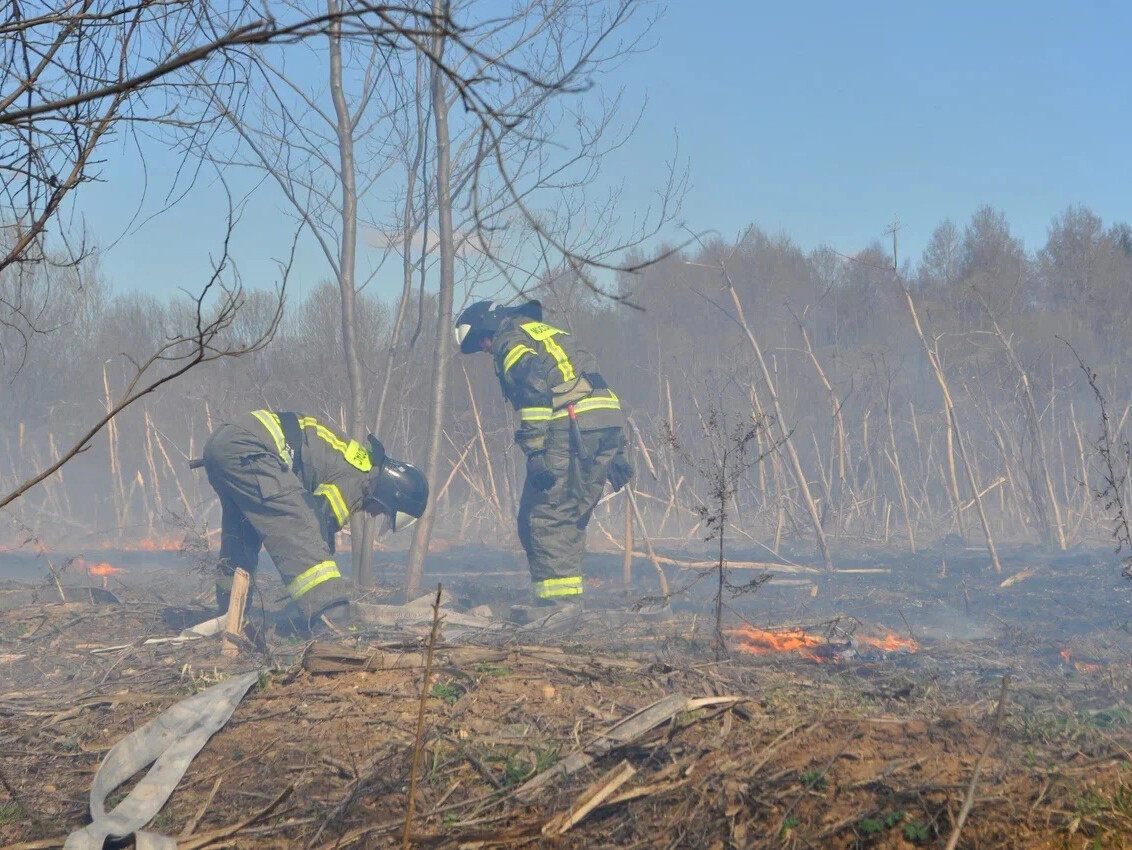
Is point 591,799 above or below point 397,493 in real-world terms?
below

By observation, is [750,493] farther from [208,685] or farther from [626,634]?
[208,685]

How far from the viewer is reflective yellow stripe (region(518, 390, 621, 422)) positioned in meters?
7.69

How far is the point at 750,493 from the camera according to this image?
17.0m

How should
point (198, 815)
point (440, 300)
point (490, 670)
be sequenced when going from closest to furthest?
point (198, 815) → point (490, 670) → point (440, 300)

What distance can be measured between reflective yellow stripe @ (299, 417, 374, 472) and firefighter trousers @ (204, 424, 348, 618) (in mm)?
412

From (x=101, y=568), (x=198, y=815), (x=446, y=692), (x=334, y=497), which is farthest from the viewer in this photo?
(x=101, y=568)

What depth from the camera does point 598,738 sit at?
10.3 ft

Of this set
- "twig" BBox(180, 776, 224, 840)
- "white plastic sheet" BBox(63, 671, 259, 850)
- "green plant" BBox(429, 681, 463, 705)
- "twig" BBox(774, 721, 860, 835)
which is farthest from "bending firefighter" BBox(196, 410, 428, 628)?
"twig" BBox(774, 721, 860, 835)

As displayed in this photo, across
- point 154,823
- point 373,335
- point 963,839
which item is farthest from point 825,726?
point 373,335

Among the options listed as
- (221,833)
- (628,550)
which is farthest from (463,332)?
(221,833)

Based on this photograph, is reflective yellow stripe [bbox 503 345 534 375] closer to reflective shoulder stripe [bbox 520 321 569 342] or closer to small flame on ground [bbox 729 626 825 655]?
reflective shoulder stripe [bbox 520 321 569 342]

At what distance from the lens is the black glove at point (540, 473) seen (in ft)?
25.3

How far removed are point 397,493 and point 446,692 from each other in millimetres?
3540

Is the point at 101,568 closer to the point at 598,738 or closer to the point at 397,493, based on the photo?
the point at 397,493
